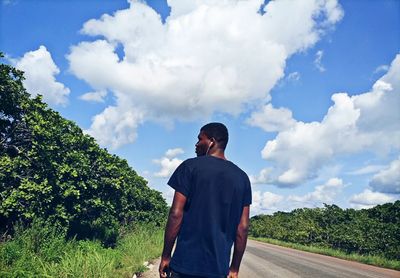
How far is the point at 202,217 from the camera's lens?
9.55 ft

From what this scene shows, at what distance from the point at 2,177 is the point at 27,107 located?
8.52 feet

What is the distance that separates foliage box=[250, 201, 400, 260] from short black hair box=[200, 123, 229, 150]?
23.5 m

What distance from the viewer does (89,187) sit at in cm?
1669

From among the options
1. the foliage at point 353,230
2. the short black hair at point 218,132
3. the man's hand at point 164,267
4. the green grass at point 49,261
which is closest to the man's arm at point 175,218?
the man's hand at point 164,267

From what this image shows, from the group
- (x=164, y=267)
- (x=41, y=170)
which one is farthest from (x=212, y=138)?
(x=41, y=170)

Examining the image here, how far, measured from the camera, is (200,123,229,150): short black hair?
322cm

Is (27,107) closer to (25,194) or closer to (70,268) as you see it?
(25,194)

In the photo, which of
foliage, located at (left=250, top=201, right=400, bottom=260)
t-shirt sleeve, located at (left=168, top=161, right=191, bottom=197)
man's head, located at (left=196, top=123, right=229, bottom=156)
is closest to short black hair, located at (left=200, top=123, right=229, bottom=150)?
man's head, located at (left=196, top=123, right=229, bottom=156)

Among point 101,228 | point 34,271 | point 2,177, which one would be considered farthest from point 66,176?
point 34,271

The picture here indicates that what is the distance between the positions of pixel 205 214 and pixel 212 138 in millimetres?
679

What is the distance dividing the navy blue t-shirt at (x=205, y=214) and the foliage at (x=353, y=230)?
77.0ft

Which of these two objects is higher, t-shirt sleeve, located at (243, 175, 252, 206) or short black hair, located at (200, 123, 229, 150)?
short black hair, located at (200, 123, 229, 150)

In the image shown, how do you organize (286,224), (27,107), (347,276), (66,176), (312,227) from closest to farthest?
(347,276) < (27,107) < (66,176) < (312,227) < (286,224)

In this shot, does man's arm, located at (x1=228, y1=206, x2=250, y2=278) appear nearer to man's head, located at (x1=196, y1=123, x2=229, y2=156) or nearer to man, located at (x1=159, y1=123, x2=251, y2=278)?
man, located at (x1=159, y1=123, x2=251, y2=278)
